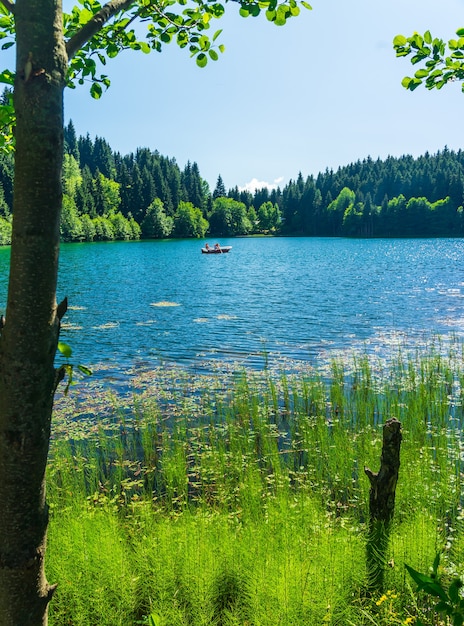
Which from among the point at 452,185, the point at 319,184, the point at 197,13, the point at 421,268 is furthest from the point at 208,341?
the point at 319,184

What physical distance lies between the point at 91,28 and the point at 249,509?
502 centimetres

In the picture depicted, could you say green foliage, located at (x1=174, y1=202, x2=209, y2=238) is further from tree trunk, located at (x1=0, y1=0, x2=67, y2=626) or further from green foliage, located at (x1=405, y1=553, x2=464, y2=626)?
green foliage, located at (x1=405, y1=553, x2=464, y2=626)

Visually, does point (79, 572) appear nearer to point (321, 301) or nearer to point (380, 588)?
point (380, 588)

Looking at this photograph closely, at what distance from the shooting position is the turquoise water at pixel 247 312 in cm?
1711

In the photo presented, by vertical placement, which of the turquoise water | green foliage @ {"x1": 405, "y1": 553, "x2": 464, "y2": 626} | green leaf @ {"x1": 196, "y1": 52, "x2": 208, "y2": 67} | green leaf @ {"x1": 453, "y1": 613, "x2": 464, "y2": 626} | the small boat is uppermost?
green leaf @ {"x1": 196, "y1": 52, "x2": 208, "y2": 67}

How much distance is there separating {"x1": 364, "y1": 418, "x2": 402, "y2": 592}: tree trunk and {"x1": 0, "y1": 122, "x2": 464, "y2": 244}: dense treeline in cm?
9558

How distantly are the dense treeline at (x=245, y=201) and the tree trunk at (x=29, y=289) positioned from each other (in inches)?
3807

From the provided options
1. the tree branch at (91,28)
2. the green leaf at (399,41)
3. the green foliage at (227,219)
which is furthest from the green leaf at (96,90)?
the green foliage at (227,219)

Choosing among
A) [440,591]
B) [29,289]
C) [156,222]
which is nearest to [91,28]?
[29,289]

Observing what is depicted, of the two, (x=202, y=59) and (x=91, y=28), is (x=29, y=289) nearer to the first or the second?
(x=91, y=28)

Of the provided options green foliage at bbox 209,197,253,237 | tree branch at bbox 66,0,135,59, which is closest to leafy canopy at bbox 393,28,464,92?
tree branch at bbox 66,0,135,59

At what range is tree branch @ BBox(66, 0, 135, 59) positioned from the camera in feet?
6.80

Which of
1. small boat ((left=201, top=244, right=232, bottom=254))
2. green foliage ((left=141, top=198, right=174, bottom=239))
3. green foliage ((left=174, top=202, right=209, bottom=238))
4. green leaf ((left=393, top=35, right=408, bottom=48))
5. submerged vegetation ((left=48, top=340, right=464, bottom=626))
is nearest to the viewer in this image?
green leaf ((left=393, top=35, right=408, bottom=48))

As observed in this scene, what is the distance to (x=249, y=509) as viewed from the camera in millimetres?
5535
